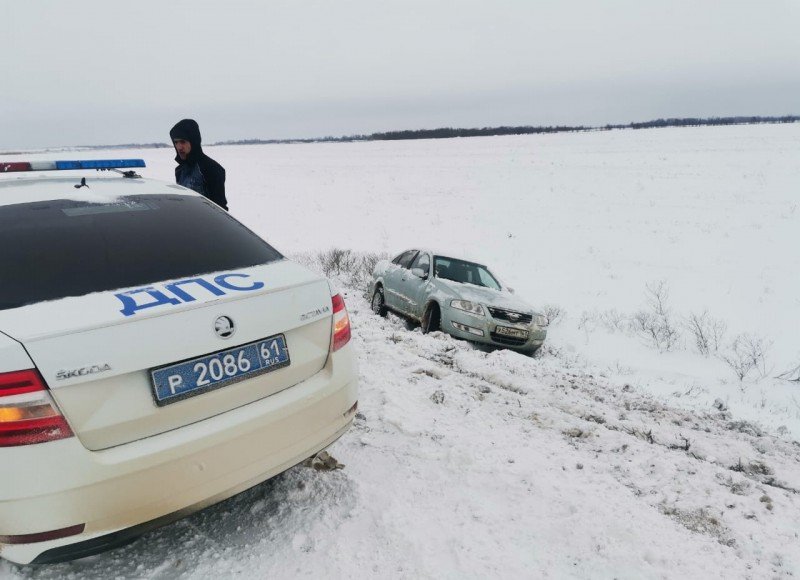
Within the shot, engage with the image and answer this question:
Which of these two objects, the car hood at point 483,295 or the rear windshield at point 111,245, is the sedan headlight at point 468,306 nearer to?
the car hood at point 483,295

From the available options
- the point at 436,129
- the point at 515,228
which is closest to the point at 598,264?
the point at 515,228

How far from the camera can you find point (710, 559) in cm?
249

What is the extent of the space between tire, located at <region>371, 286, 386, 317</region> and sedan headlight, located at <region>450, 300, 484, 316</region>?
207cm

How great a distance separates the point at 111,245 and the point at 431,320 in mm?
5402

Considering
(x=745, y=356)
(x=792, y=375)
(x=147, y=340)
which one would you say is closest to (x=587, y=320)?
(x=745, y=356)

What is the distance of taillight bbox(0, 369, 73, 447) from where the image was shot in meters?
1.68

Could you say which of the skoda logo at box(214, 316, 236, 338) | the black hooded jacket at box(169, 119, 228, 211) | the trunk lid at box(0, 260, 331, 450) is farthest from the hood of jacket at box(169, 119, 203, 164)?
the skoda logo at box(214, 316, 236, 338)

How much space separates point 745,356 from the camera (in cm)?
736

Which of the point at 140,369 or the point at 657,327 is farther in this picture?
the point at 657,327

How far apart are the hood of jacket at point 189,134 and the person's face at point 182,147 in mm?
22

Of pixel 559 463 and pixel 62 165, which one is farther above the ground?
pixel 62 165

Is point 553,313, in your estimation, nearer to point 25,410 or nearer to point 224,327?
point 224,327

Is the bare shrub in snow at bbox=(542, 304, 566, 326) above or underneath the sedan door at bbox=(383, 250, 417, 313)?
underneath

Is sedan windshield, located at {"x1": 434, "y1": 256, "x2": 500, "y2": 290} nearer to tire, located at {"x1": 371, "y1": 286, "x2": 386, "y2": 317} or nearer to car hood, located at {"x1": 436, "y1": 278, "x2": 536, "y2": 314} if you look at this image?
car hood, located at {"x1": 436, "y1": 278, "x2": 536, "y2": 314}
